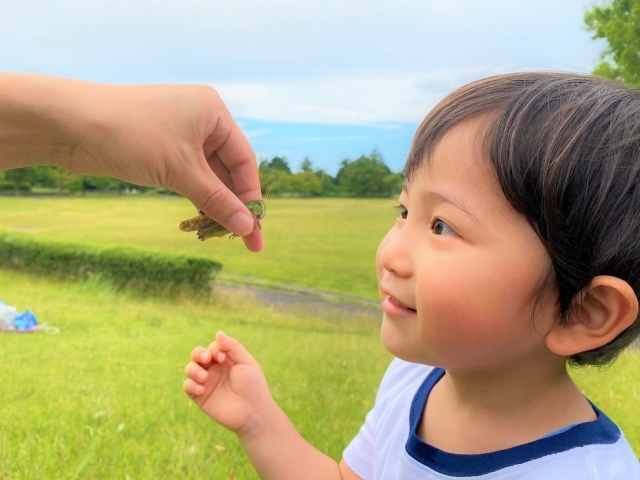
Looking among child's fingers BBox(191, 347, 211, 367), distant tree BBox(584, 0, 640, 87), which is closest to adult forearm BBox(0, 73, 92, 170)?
child's fingers BBox(191, 347, 211, 367)

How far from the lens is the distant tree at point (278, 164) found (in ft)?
5.06

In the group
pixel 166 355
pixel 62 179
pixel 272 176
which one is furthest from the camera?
pixel 62 179

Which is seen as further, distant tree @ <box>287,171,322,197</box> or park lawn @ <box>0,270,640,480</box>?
distant tree @ <box>287,171,322,197</box>

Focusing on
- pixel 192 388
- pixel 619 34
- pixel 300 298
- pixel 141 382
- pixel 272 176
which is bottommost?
pixel 300 298

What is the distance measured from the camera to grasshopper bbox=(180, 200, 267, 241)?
99 centimetres

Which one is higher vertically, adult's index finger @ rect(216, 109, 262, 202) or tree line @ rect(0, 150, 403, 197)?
adult's index finger @ rect(216, 109, 262, 202)

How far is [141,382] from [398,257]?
1039 millimetres

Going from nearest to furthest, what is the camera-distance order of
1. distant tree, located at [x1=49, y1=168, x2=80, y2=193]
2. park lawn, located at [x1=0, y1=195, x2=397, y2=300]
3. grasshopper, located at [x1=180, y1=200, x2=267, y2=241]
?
grasshopper, located at [x1=180, y1=200, x2=267, y2=241], distant tree, located at [x1=49, y1=168, x2=80, y2=193], park lawn, located at [x1=0, y1=195, x2=397, y2=300]

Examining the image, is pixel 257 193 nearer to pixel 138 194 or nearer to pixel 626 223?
pixel 626 223

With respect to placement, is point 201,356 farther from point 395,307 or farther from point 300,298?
point 300,298

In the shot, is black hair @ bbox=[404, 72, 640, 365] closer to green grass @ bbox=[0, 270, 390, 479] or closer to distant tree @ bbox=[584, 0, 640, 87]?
green grass @ bbox=[0, 270, 390, 479]

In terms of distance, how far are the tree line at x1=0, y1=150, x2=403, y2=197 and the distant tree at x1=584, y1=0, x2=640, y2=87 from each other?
2.14 ft

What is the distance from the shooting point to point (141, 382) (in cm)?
142

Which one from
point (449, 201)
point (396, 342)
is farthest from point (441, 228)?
point (396, 342)
